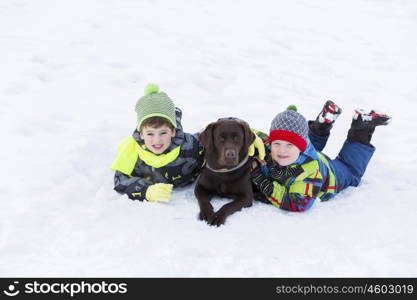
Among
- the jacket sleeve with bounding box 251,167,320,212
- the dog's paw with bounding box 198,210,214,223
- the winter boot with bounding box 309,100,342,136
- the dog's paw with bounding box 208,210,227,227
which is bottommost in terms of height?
the dog's paw with bounding box 208,210,227,227

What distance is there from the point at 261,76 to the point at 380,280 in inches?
197

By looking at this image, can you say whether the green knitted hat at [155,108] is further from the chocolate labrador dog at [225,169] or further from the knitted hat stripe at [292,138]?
the knitted hat stripe at [292,138]

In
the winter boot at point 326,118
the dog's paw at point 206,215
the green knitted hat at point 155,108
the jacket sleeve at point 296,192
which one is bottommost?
the dog's paw at point 206,215

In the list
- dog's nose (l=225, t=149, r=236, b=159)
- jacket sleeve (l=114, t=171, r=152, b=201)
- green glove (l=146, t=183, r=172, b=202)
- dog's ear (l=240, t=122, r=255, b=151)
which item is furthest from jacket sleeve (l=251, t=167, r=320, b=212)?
jacket sleeve (l=114, t=171, r=152, b=201)

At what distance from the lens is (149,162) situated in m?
4.26

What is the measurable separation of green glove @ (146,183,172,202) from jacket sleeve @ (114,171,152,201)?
5 cm

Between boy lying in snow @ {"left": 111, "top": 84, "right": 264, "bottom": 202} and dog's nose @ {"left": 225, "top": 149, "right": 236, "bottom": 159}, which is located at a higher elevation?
boy lying in snow @ {"left": 111, "top": 84, "right": 264, "bottom": 202}

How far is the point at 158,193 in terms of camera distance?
4.08 metres

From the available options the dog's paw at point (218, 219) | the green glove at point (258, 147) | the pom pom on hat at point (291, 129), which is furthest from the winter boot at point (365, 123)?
the dog's paw at point (218, 219)

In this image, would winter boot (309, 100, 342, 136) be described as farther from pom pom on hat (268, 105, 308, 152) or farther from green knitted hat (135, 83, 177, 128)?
green knitted hat (135, 83, 177, 128)

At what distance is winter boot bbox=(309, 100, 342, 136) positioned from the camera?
4887 mm

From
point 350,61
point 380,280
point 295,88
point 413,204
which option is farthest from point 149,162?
point 350,61

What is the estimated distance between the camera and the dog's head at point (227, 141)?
151 inches

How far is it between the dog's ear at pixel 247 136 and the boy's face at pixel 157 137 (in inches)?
28.1
